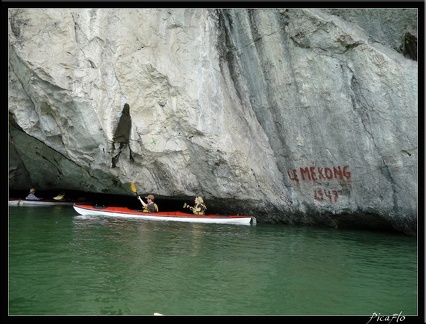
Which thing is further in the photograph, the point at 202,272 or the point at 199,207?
the point at 199,207

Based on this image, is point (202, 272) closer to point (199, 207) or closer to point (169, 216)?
point (199, 207)

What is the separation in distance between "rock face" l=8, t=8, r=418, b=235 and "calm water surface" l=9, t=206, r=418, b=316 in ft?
8.43

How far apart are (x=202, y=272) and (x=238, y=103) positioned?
9.37 meters

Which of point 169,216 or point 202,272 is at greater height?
point 169,216

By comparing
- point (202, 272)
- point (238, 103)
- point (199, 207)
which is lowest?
point (202, 272)

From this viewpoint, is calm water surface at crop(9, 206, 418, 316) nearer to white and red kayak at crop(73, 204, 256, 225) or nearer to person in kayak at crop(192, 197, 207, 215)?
white and red kayak at crop(73, 204, 256, 225)

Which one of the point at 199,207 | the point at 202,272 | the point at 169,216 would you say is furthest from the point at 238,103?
the point at 202,272

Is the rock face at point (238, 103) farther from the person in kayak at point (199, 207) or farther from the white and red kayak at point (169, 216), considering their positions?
the white and red kayak at point (169, 216)

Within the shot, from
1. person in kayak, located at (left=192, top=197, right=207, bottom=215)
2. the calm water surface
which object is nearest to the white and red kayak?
person in kayak, located at (left=192, top=197, right=207, bottom=215)

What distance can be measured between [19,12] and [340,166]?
1346 cm

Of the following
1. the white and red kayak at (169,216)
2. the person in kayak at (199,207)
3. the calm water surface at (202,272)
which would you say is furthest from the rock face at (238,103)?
the calm water surface at (202,272)

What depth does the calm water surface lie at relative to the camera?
23.2 ft

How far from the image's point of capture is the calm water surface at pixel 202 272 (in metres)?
7.09

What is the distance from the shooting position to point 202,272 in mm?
9008
